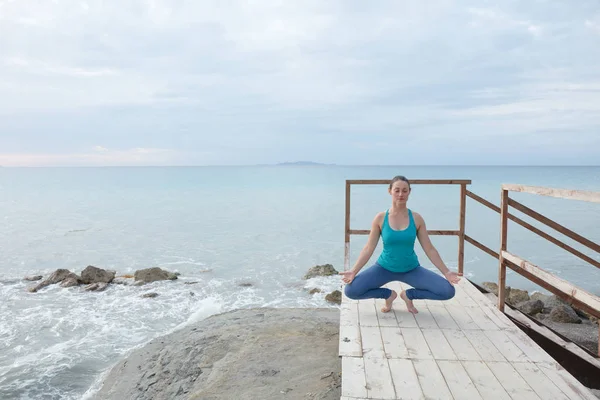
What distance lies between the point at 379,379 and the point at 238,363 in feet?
8.53

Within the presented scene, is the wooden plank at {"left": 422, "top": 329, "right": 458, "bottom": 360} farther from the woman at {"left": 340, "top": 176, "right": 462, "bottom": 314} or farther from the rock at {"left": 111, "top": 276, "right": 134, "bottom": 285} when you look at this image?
the rock at {"left": 111, "top": 276, "right": 134, "bottom": 285}

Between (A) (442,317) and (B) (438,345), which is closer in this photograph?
(B) (438,345)

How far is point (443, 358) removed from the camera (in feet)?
11.5

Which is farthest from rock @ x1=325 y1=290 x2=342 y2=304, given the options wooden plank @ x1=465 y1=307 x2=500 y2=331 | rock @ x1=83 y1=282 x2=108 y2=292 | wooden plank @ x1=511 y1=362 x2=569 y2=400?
wooden plank @ x1=511 y1=362 x2=569 y2=400

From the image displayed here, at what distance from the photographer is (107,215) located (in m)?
32.7

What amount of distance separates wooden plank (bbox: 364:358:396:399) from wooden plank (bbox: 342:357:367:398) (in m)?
0.04

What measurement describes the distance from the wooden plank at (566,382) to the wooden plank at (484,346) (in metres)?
0.31

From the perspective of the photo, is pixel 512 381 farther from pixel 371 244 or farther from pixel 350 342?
pixel 371 244

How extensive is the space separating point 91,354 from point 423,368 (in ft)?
20.5

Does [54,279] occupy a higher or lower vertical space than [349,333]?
lower

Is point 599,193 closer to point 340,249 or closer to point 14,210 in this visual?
point 340,249

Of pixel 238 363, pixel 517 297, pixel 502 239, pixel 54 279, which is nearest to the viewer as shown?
pixel 502 239

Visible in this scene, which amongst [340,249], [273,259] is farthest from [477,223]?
[273,259]

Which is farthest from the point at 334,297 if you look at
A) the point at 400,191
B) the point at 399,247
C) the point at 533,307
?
the point at 400,191
